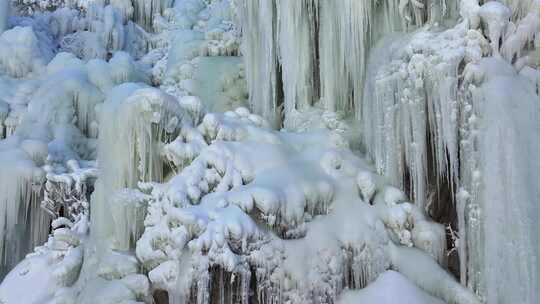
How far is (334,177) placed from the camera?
6.29m

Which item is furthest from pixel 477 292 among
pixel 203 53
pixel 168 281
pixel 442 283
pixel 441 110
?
pixel 203 53

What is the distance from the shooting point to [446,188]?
6.05 meters

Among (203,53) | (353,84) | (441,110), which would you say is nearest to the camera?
(441,110)

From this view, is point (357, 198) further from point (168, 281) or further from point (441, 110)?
point (168, 281)

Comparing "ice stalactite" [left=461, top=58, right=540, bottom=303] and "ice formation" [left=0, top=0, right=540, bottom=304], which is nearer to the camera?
"ice stalactite" [left=461, top=58, right=540, bottom=303]

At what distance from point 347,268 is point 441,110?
66.6 inches

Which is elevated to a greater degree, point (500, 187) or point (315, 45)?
point (315, 45)

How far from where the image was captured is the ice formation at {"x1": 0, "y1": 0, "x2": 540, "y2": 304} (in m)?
5.23

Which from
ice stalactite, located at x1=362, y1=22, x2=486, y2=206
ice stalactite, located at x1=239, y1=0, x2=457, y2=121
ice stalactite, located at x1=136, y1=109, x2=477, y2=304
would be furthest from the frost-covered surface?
ice stalactite, located at x1=239, y1=0, x2=457, y2=121

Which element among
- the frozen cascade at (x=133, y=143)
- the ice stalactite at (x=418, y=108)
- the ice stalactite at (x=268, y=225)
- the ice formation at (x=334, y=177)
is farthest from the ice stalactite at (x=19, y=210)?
the ice stalactite at (x=418, y=108)

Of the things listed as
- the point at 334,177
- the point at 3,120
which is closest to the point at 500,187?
the point at 334,177

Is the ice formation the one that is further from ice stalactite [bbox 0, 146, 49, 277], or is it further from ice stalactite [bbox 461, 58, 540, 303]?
ice stalactite [bbox 0, 146, 49, 277]

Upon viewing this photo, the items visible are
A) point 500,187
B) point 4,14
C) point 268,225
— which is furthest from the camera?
point 4,14

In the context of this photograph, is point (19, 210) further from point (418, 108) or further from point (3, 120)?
point (418, 108)
